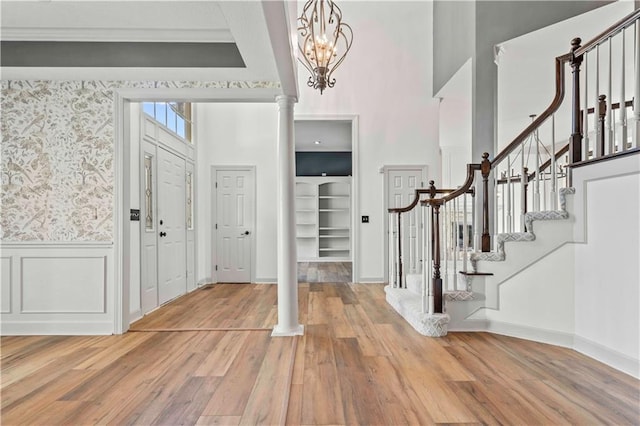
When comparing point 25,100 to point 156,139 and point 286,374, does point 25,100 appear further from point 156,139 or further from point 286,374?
point 286,374

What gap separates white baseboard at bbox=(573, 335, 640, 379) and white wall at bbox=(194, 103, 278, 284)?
4.51 m

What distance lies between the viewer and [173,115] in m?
5.16

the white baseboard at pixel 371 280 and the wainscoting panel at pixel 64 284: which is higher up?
the wainscoting panel at pixel 64 284

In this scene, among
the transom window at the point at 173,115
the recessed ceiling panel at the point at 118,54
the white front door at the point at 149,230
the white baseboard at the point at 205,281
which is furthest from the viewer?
the white baseboard at the point at 205,281

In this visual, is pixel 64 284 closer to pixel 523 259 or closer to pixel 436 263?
pixel 436 263

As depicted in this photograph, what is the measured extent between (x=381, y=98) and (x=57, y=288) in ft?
17.5

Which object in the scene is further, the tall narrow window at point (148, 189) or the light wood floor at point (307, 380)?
the tall narrow window at point (148, 189)

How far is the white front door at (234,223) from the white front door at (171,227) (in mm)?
942

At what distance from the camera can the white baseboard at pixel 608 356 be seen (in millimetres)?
2467

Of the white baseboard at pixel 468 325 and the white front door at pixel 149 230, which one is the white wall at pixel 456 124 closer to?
the white baseboard at pixel 468 325

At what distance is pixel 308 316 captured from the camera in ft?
13.2

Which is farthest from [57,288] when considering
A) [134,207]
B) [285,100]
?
[285,100]

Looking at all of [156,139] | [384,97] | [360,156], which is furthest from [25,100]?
[384,97]

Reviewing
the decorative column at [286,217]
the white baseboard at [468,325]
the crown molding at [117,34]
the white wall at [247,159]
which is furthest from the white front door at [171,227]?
the white baseboard at [468,325]
